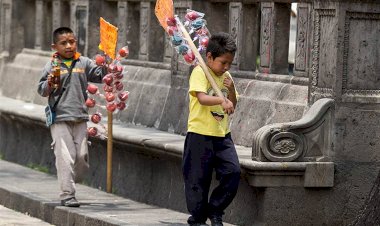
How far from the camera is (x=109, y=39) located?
13.0m

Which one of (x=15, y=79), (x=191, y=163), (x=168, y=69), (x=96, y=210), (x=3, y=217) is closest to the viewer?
(x=191, y=163)

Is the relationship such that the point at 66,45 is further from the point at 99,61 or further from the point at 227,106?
the point at 227,106

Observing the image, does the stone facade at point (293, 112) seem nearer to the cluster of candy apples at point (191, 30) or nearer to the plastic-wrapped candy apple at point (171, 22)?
the cluster of candy apples at point (191, 30)

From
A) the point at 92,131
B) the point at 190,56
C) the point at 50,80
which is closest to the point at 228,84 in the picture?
the point at 190,56

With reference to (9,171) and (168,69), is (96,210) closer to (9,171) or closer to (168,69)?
(168,69)

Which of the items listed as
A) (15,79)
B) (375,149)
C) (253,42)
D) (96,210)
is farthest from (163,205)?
(15,79)

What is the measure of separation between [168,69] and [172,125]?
2.66 ft

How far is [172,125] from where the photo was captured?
45.2 feet

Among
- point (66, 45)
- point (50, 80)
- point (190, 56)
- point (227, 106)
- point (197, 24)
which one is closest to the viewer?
point (227, 106)

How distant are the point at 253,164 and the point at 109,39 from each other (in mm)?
2608

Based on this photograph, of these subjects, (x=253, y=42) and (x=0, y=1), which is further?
(x=0, y=1)

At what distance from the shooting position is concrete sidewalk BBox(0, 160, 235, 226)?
11.9 metres

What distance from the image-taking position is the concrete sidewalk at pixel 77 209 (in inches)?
469

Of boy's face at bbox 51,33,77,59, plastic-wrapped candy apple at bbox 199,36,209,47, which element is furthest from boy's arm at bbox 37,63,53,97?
plastic-wrapped candy apple at bbox 199,36,209,47
